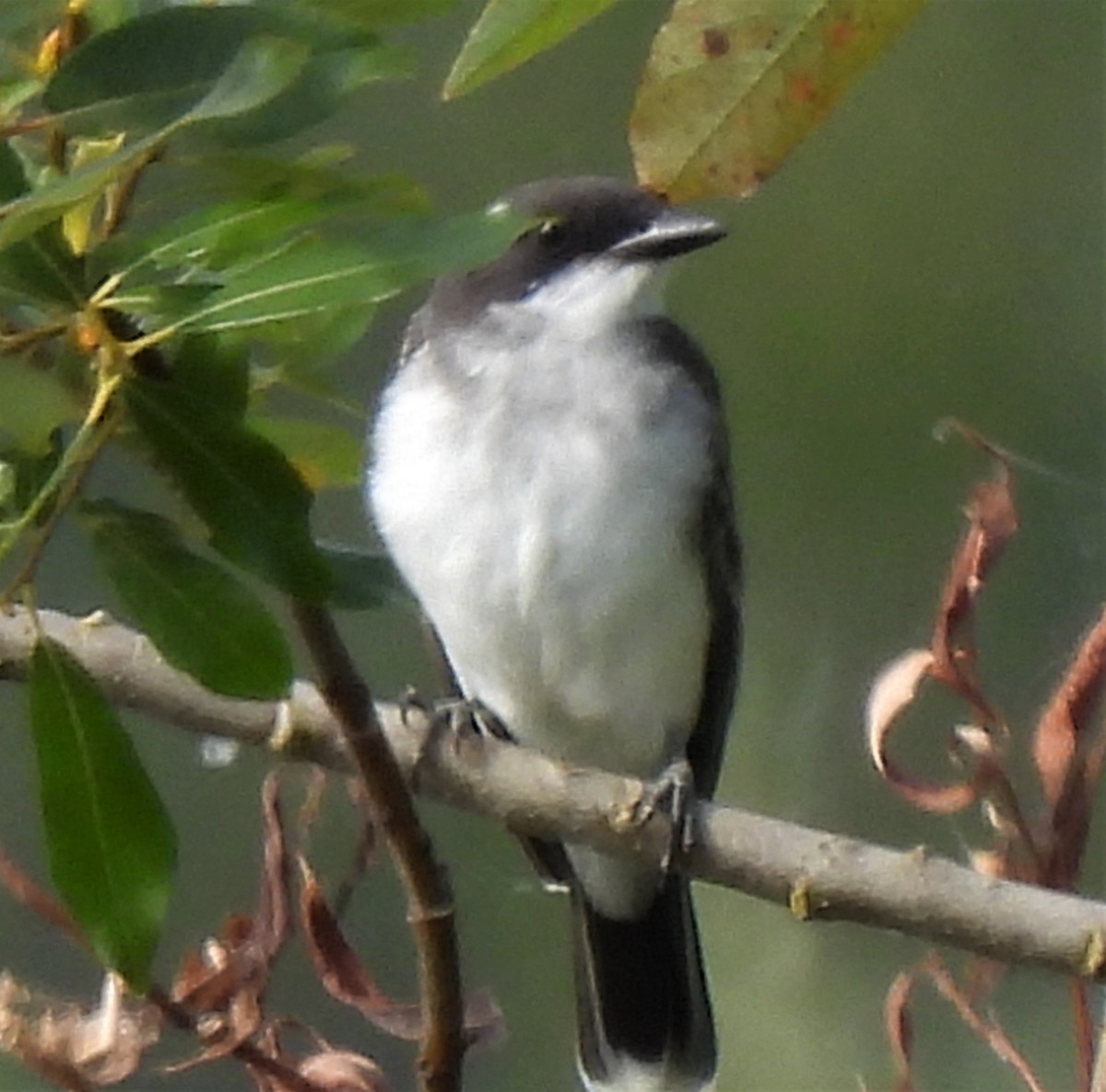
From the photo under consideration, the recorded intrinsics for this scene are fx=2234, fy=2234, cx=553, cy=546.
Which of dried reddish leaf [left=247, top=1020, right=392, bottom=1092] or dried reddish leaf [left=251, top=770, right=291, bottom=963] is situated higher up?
dried reddish leaf [left=251, top=770, right=291, bottom=963]

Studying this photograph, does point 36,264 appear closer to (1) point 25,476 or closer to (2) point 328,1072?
(1) point 25,476

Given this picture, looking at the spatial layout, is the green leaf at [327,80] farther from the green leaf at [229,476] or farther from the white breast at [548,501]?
the white breast at [548,501]

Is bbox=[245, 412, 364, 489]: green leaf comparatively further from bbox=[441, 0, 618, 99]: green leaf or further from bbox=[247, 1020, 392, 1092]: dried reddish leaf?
bbox=[441, 0, 618, 99]: green leaf

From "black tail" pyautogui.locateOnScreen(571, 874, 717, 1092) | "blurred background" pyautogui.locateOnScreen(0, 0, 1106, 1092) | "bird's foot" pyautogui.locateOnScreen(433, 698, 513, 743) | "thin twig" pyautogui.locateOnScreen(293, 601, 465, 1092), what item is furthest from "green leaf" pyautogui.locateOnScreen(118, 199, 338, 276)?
"blurred background" pyautogui.locateOnScreen(0, 0, 1106, 1092)

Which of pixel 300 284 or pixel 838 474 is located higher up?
pixel 300 284

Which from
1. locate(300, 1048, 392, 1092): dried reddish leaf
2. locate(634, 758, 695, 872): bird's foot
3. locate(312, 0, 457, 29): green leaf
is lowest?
locate(634, 758, 695, 872): bird's foot

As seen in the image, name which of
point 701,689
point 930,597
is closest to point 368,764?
point 701,689

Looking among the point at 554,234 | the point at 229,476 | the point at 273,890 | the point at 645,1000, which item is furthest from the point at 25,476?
the point at 645,1000
